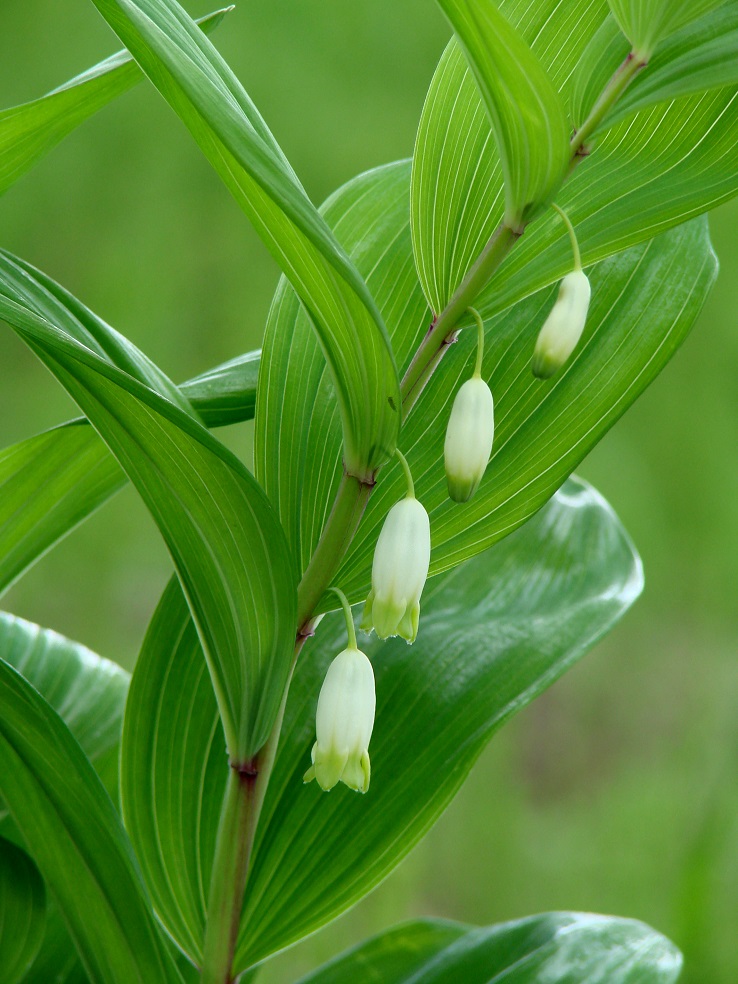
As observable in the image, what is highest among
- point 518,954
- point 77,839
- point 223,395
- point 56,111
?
point 56,111

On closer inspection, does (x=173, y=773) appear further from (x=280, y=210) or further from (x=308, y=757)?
(x=280, y=210)

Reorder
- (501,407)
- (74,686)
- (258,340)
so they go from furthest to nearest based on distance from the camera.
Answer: (258,340) → (74,686) → (501,407)

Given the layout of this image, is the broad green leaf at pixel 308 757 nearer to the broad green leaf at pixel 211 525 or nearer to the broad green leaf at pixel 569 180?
the broad green leaf at pixel 211 525

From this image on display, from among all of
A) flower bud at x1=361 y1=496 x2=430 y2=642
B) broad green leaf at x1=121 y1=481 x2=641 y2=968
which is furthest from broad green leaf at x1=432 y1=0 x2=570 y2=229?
broad green leaf at x1=121 y1=481 x2=641 y2=968

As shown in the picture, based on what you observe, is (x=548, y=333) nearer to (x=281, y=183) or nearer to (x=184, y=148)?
(x=281, y=183)

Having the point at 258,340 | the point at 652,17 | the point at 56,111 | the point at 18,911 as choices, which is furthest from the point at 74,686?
the point at 258,340

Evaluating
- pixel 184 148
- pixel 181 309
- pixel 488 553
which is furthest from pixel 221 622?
pixel 184 148

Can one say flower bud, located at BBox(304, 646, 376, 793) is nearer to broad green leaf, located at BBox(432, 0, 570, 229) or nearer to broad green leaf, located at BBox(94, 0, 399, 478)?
broad green leaf, located at BBox(94, 0, 399, 478)
